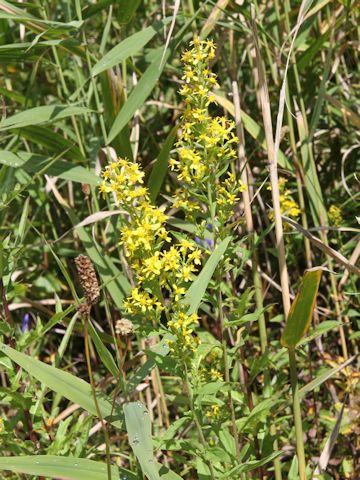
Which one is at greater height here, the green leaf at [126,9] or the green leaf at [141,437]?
the green leaf at [126,9]

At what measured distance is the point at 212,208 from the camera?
5.02 feet

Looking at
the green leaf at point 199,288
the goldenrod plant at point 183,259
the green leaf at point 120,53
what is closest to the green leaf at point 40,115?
the goldenrod plant at point 183,259

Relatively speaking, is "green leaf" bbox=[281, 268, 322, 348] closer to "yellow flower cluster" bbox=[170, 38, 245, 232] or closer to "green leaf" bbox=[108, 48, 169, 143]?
"yellow flower cluster" bbox=[170, 38, 245, 232]

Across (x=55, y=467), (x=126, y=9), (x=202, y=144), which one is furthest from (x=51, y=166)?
(x=55, y=467)

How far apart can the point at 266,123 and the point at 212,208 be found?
220 mm

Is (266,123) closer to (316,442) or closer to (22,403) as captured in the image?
(22,403)

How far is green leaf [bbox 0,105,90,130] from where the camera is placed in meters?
1.89

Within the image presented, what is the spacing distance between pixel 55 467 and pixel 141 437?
0.55 ft

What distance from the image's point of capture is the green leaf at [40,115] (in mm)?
1889

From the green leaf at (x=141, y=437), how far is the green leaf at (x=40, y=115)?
0.87 metres

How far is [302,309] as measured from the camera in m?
1.32

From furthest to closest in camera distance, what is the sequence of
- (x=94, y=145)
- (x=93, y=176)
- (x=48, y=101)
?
1. (x=48, y=101)
2. (x=94, y=145)
3. (x=93, y=176)

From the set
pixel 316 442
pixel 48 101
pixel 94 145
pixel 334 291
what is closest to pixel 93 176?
pixel 94 145

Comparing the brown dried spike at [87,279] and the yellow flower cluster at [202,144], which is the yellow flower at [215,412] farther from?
the brown dried spike at [87,279]
